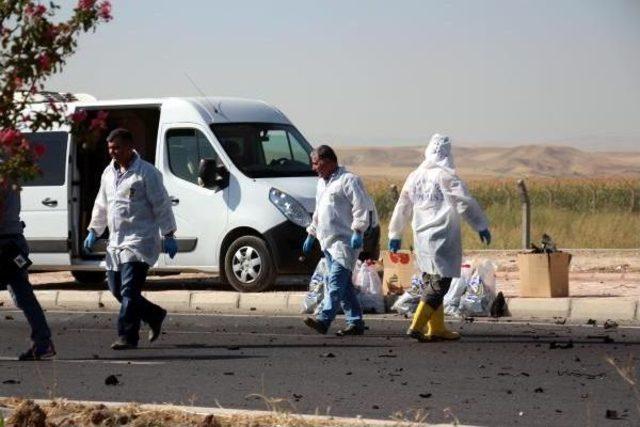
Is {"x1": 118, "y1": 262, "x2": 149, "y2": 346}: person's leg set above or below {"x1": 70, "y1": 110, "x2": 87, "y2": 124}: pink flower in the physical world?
below

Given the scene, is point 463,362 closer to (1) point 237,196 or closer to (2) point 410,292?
(2) point 410,292

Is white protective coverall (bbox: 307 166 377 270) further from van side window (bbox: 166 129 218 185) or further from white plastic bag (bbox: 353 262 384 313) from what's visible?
van side window (bbox: 166 129 218 185)

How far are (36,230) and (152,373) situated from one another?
27.2ft

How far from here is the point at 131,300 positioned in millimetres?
13648

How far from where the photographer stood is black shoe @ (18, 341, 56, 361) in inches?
508

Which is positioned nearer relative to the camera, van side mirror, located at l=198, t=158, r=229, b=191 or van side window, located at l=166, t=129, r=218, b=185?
van side mirror, located at l=198, t=158, r=229, b=191

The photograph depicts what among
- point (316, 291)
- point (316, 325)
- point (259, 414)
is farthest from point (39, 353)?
point (259, 414)

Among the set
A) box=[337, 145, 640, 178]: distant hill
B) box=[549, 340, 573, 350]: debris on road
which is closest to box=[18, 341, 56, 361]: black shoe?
box=[549, 340, 573, 350]: debris on road

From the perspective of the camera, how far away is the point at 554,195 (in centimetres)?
4906

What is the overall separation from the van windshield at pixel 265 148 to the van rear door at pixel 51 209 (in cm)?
198

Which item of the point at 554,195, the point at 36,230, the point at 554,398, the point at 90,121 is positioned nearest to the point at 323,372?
the point at 554,398

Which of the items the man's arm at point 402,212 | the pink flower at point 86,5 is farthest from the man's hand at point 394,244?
the pink flower at point 86,5

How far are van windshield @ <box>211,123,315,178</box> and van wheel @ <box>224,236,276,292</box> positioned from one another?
80 cm

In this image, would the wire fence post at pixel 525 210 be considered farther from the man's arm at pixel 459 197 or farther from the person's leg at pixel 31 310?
the person's leg at pixel 31 310
